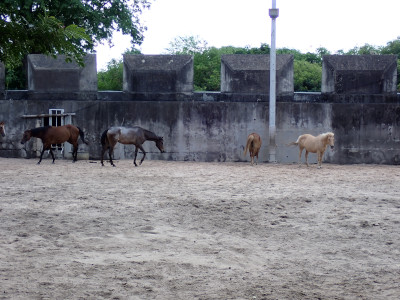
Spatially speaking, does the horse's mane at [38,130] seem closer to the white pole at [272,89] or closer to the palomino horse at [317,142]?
the white pole at [272,89]

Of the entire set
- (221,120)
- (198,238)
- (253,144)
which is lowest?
(198,238)

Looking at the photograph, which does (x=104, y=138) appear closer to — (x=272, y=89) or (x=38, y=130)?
(x=38, y=130)

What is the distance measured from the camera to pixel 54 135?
1750 cm

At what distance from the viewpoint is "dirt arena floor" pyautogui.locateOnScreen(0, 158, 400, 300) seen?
5152 millimetres

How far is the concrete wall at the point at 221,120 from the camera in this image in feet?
60.4

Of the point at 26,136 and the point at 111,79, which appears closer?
the point at 26,136

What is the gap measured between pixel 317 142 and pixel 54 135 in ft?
25.0

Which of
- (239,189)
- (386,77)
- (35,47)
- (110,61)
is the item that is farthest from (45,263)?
(110,61)

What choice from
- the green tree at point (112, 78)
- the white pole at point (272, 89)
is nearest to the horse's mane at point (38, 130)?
the white pole at point (272, 89)

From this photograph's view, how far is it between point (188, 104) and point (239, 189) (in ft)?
24.6

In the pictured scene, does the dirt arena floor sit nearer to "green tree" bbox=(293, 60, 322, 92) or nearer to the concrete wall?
the concrete wall

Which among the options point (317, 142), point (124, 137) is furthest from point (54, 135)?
point (317, 142)

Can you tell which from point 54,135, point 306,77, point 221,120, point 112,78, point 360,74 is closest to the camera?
point 54,135

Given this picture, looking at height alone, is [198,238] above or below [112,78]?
below
